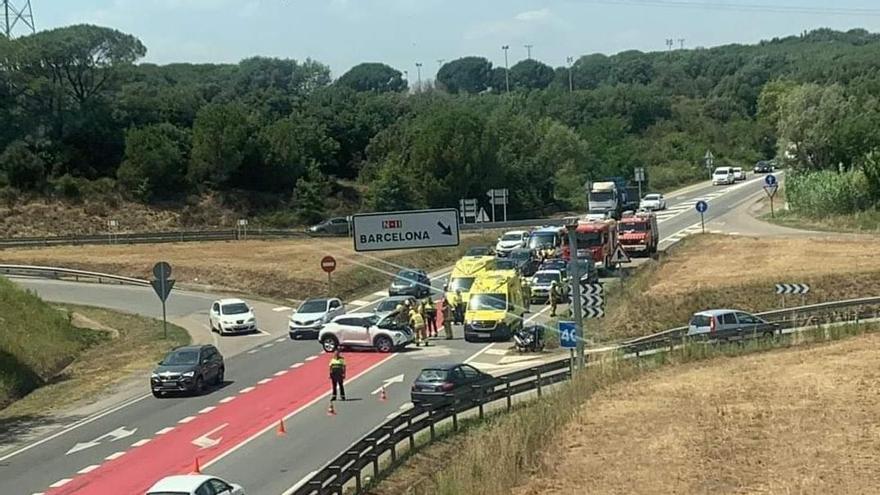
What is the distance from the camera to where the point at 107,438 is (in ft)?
99.2

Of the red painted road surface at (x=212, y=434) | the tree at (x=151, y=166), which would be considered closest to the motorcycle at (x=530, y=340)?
the red painted road surface at (x=212, y=434)

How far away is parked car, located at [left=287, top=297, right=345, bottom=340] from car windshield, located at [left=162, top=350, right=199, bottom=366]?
11.0 m

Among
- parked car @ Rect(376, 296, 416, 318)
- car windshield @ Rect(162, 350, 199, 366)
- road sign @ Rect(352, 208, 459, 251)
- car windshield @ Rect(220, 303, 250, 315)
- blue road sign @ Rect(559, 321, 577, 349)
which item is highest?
road sign @ Rect(352, 208, 459, 251)

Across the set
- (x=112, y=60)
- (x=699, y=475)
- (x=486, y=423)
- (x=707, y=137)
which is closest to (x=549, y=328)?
(x=486, y=423)

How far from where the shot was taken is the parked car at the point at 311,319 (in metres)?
47.7

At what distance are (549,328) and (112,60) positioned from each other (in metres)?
87.0

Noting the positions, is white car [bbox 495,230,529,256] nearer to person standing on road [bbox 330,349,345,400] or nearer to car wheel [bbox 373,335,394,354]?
car wheel [bbox 373,335,394,354]

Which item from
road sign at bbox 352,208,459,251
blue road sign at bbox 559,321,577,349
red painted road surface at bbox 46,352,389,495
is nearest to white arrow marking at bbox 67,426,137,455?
red painted road surface at bbox 46,352,389,495

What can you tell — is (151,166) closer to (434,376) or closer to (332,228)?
(332,228)

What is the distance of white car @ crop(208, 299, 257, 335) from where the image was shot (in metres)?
49.3

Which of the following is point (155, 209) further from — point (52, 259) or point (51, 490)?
point (51, 490)

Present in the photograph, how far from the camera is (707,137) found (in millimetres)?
160000

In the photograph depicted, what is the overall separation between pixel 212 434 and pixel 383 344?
14.0 metres

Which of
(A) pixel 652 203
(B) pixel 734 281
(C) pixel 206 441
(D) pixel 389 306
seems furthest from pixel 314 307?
(A) pixel 652 203
